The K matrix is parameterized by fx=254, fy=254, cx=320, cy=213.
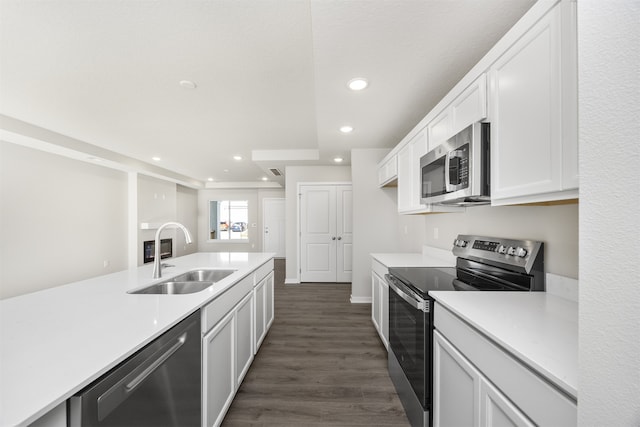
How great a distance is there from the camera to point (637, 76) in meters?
0.44

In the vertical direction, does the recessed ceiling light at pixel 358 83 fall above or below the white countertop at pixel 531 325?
above

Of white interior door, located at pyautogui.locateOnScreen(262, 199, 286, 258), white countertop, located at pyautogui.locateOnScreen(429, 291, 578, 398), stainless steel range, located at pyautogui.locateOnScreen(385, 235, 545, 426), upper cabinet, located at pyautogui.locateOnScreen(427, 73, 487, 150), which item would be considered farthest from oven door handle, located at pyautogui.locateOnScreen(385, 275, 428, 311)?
white interior door, located at pyautogui.locateOnScreen(262, 199, 286, 258)

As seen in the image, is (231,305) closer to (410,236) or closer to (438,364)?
(438,364)

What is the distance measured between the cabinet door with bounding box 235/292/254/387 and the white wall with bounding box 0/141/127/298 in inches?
152

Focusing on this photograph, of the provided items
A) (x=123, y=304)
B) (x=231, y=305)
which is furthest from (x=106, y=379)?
(x=231, y=305)

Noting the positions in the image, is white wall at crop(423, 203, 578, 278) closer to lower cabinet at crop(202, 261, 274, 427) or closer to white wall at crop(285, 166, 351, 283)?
lower cabinet at crop(202, 261, 274, 427)

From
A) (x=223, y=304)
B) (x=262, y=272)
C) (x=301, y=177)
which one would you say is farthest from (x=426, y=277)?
(x=301, y=177)

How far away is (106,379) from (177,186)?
26.8ft

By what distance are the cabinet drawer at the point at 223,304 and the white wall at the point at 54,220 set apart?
3.93m

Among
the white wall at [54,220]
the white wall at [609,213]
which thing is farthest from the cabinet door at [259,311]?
the white wall at [54,220]

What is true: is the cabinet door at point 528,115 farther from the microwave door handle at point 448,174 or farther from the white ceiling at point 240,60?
the white ceiling at point 240,60

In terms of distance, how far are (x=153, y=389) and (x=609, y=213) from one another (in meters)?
1.42

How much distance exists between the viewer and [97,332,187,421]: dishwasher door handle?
2.37 ft

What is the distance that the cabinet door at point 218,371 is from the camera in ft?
4.35
